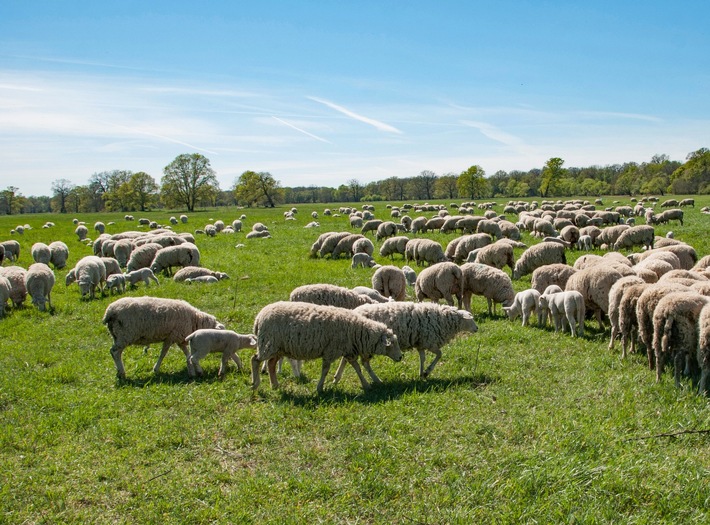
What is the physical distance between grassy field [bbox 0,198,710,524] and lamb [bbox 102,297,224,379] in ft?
1.61

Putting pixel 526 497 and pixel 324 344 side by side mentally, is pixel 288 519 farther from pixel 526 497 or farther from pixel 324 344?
pixel 324 344

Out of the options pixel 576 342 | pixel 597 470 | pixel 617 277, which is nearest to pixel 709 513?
pixel 597 470

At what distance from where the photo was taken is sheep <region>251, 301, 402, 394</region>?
7836mm

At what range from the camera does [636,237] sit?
25.1m

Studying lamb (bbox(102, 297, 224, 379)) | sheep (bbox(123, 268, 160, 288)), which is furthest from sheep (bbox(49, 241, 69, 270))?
lamb (bbox(102, 297, 224, 379))

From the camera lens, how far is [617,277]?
11.3 metres

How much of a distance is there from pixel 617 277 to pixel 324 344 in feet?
23.7

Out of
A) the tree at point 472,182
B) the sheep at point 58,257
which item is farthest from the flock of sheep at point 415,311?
the tree at point 472,182

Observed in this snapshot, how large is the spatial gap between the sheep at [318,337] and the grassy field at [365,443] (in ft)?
1.84

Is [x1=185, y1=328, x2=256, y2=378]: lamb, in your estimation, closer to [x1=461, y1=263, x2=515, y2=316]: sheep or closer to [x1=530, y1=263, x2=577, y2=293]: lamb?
[x1=461, y1=263, x2=515, y2=316]: sheep

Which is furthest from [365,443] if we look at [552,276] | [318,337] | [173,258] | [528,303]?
[173,258]

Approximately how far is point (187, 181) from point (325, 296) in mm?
83780

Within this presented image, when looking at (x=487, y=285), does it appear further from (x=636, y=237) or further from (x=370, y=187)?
(x=370, y=187)

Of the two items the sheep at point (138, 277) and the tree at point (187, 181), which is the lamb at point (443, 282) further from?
the tree at point (187, 181)
